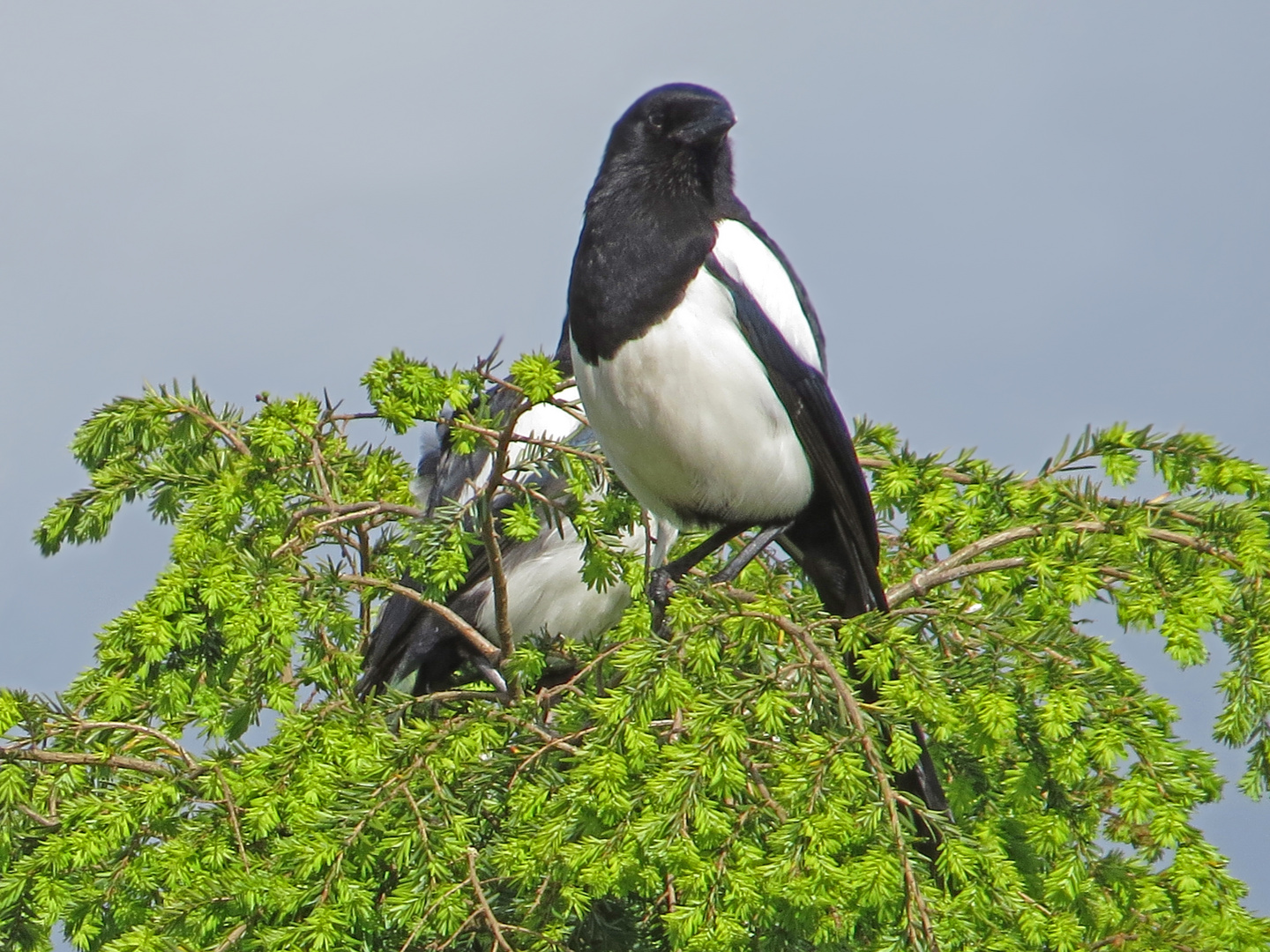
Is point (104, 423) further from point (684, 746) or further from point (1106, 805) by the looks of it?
point (1106, 805)

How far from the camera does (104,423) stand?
279 centimetres

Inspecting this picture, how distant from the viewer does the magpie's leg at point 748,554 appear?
275cm

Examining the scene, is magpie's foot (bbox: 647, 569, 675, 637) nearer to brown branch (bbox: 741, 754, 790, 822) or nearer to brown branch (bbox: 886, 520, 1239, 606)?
brown branch (bbox: 886, 520, 1239, 606)

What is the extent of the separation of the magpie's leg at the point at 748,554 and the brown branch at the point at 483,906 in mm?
908

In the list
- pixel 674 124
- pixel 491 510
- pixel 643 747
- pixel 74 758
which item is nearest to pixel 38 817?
pixel 74 758

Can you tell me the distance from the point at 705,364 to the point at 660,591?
451 millimetres

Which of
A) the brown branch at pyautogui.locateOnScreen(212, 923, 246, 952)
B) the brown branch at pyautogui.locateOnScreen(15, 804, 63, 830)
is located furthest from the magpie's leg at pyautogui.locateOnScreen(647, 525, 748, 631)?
the brown branch at pyautogui.locateOnScreen(15, 804, 63, 830)

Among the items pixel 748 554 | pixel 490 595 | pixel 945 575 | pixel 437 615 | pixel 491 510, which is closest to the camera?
pixel 491 510

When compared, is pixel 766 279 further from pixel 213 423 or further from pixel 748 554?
pixel 213 423

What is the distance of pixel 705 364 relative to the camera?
8.87ft

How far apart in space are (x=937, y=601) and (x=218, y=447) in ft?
4.56

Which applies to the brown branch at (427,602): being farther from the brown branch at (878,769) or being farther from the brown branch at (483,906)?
the brown branch at (878,769)

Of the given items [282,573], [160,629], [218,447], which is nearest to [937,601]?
[282,573]

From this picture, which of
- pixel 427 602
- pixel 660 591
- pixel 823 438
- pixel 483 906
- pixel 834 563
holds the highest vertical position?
pixel 823 438
